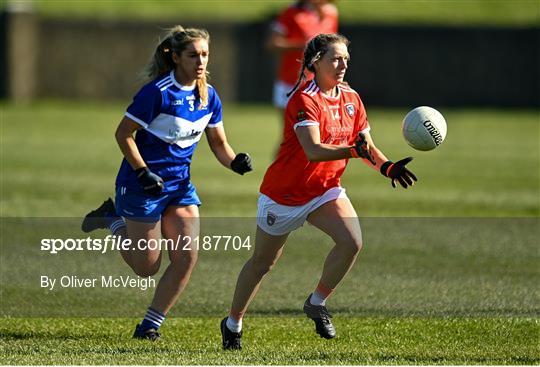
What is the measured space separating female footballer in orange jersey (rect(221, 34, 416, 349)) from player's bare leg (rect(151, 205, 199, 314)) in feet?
1.30

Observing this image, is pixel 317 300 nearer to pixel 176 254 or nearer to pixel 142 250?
pixel 176 254

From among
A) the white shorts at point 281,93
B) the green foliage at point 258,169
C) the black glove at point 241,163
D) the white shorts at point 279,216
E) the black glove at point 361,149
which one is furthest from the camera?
the white shorts at point 281,93

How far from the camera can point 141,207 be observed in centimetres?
700

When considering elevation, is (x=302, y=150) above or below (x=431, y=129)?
below

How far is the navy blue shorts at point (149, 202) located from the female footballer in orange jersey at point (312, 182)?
21.7 inches

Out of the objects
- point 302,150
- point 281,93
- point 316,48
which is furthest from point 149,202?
point 281,93

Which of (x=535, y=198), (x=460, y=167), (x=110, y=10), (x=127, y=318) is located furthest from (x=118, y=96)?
(x=127, y=318)

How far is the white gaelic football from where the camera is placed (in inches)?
271

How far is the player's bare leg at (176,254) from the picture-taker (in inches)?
275

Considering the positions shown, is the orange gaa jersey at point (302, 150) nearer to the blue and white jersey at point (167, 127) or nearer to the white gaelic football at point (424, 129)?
the white gaelic football at point (424, 129)

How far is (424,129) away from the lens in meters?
6.89

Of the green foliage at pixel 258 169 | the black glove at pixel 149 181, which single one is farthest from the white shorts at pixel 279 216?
the green foliage at pixel 258 169

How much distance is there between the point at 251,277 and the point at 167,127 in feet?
3.45

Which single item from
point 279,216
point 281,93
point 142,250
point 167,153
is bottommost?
point 281,93
